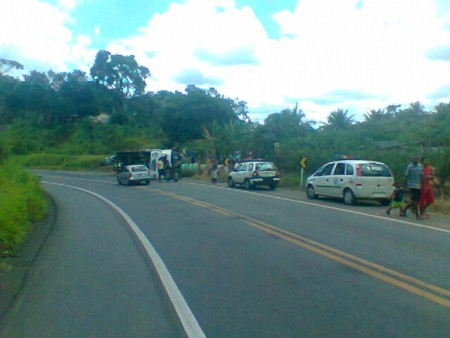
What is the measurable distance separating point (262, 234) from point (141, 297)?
5.89 m

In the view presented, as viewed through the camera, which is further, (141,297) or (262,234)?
(262,234)

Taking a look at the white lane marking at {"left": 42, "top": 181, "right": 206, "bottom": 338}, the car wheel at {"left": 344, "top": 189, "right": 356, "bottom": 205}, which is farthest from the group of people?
the white lane marking at {"left": 42, "top": 181, "right": 206, "bottom": 338}

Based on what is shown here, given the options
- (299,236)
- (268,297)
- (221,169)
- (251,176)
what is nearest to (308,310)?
(268,297)

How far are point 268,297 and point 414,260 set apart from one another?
11.9ft

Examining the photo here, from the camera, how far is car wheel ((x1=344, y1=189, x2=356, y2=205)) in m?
20.0

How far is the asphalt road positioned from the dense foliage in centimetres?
1794

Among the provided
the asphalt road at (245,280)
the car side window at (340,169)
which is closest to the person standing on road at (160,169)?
→ the car side window at (340,169)

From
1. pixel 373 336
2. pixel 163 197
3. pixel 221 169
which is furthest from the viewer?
pixel 221 169

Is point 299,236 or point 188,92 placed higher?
point 188,92

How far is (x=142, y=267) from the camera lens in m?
9.66

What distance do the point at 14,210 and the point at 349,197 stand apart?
11424 millimetres

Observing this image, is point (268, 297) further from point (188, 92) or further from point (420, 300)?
point (188, 92)

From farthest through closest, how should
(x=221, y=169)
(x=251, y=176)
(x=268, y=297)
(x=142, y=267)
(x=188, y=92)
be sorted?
1. (x=188, y=92)
2. (x=221, y=169)
3. (x=251, y=176)
4. (x=142, y=267)
5. (x=268, y=297)

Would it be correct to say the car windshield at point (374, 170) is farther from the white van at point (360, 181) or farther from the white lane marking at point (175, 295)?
the white lane marking at point (175, 295)
